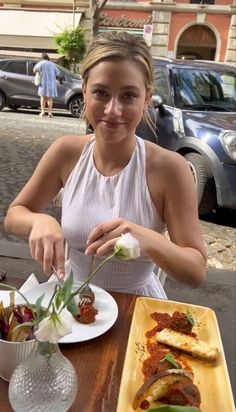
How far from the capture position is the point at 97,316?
122cm

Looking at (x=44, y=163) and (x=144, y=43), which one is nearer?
(x=144, y=43)

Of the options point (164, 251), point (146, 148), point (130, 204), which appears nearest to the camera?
point (164, 251)

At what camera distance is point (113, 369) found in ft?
3.41

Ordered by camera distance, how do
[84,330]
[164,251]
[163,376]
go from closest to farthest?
[163,376], [84,330], [164,251]

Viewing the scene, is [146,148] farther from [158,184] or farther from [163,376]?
[163,376]

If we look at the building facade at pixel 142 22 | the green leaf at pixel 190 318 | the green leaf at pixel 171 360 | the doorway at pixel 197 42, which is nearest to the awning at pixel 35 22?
the building facade at pixel 142 22

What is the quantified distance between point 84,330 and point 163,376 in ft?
0.89

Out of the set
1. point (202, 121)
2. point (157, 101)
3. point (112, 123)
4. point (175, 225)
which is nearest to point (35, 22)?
point (157, 101)

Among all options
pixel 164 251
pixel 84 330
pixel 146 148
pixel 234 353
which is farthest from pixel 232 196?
pixel 84 330

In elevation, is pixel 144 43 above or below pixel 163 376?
above

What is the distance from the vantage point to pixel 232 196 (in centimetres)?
403

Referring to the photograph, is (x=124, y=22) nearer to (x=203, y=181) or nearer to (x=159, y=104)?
(x=159, y=104)

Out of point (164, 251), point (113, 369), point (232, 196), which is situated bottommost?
point (232, 196)

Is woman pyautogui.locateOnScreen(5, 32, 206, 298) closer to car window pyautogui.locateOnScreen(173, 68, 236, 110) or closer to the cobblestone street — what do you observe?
the cobblestone street
